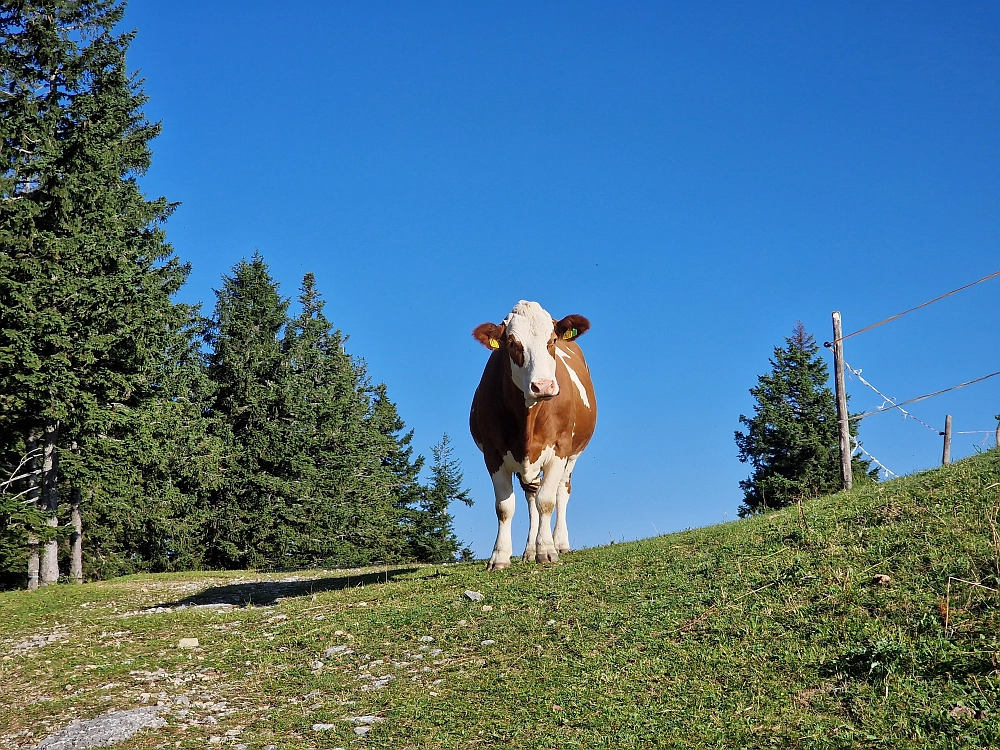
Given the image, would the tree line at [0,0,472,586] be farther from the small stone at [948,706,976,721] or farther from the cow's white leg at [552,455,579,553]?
the small stone at [948,706,976,721]

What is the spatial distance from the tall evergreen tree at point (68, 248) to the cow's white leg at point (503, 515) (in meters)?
14.3

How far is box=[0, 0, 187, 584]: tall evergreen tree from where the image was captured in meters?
22.1

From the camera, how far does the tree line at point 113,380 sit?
22.5 meters

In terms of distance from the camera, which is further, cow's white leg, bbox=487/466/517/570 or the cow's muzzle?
cow's white leg, bbox=487/466/517/570

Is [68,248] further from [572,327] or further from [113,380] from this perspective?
[572,327]

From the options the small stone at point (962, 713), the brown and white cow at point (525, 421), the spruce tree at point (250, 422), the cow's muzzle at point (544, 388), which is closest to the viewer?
the small stone at point (962, 713)

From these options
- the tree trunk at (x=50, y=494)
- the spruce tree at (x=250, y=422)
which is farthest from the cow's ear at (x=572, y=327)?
the spruce tree at (x=250, y=422)

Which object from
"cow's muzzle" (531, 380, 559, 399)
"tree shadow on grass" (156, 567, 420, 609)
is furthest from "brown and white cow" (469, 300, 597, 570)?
"tree shadow on grass" (156, 567, 420, 609)

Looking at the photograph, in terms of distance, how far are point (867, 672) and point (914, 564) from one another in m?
1.96

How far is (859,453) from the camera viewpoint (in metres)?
41.1

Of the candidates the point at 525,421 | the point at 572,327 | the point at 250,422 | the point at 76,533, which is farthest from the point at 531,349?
the point at 250,422

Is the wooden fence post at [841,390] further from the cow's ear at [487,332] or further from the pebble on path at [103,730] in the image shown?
the pebble on path at [103,730]

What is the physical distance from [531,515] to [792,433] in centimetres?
3026

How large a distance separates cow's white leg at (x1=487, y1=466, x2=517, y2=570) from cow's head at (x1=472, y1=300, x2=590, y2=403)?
58.8 inches
